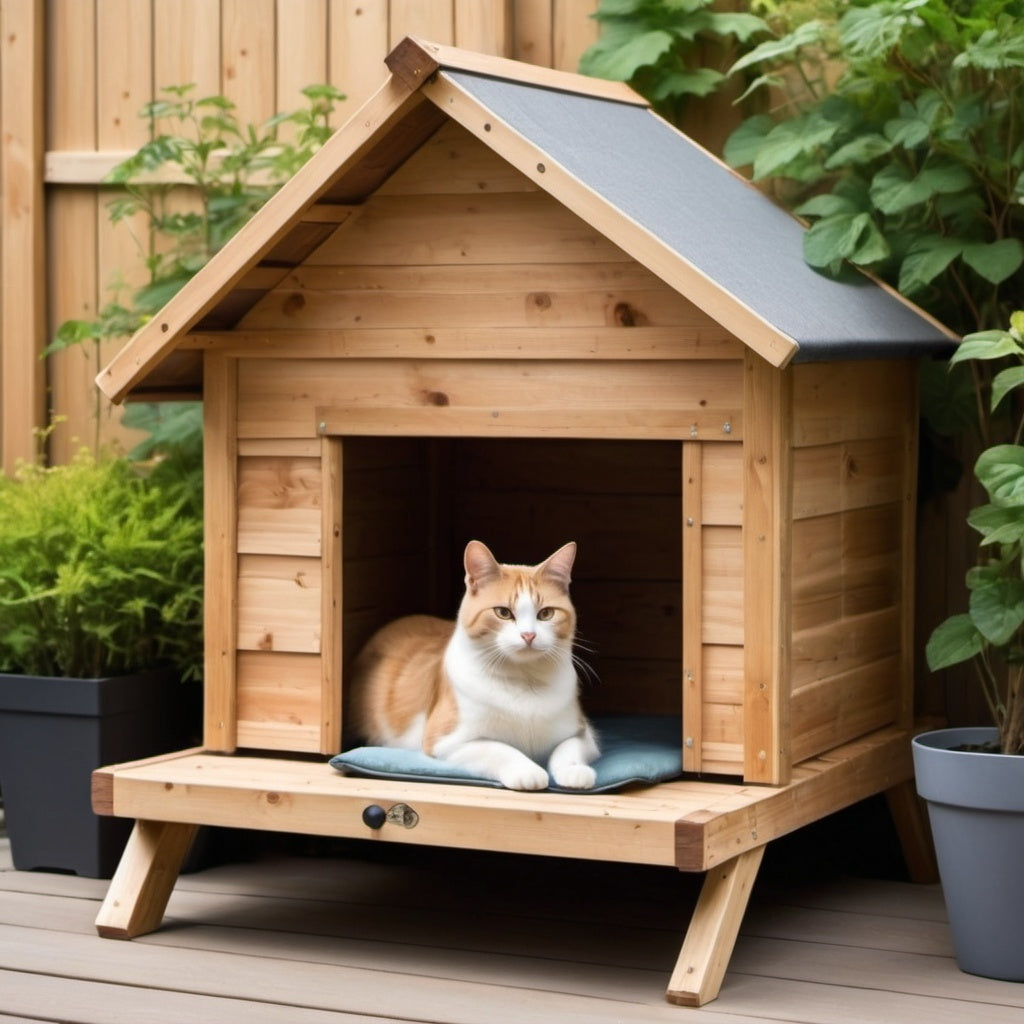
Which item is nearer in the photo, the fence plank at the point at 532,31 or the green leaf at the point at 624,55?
the green leaf at the point at 624,55

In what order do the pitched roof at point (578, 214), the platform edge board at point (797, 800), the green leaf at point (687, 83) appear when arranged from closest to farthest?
the platform edge board at point (797, 800)
the pitched roof at point (578, 214)
the green leaf at point (687, 83)

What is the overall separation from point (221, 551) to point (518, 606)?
0.74 m

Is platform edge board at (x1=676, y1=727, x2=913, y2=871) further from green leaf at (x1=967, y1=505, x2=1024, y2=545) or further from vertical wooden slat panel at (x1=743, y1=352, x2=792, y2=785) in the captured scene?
green leaf at (x1=967, y1=505, x2=1024, y2=545)

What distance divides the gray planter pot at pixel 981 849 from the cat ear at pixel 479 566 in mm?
895

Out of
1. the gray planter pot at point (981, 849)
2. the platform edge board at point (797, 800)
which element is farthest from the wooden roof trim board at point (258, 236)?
the gray planter pot at point (981, 849)

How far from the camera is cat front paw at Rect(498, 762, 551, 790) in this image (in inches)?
132

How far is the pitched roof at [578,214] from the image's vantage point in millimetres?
3254

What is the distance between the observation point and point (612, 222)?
3.26 meters

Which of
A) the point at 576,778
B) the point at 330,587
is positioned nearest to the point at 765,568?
the point at 576,778

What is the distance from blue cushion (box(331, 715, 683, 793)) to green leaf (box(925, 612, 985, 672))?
542mm

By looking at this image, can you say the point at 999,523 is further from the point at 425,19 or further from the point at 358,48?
the point at 358,48

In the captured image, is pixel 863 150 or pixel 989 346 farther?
pixel 863 150

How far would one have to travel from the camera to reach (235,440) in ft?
12.5

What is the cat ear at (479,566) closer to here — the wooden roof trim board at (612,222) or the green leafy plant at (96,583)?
the wooden roof trim board at (612,222)
